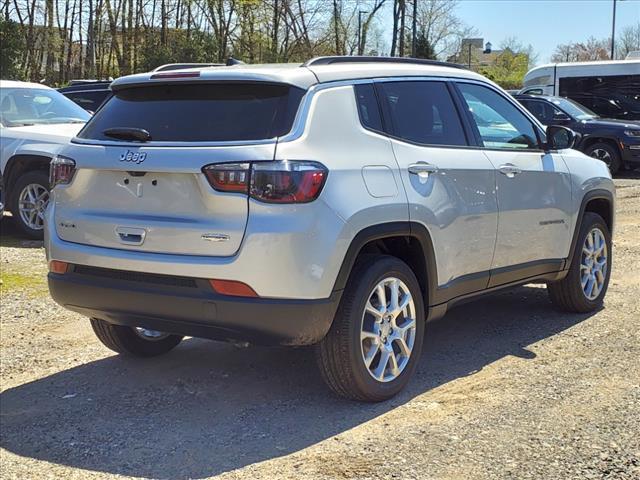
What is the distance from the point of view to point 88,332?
599 cm

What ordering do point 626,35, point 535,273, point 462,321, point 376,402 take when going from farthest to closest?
1. point 626,35
2. point 462,321
3. point 535,273
4. point 376,402

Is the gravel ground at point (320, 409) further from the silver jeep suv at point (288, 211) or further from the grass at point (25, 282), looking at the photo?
the grass at point (25, 282)

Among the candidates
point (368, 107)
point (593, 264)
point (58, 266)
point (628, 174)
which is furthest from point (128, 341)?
point (628, 174)

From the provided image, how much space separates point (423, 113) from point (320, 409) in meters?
1.85

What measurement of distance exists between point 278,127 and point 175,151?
1.71ft

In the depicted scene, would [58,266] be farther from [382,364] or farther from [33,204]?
[33,204]

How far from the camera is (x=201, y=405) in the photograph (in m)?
4.51

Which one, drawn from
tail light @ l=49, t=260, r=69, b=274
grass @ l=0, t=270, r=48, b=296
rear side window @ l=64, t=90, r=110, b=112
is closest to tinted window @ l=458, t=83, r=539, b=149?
tail light @ l=49, t=260, r=69, b=274

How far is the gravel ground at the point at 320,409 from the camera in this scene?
372 cm

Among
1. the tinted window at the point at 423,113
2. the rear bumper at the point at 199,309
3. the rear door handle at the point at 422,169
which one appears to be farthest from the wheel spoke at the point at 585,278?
the rear bumper at the point at 199,309

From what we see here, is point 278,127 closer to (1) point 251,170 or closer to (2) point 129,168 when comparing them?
(1) point 251,170

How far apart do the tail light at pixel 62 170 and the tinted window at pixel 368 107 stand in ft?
5.15

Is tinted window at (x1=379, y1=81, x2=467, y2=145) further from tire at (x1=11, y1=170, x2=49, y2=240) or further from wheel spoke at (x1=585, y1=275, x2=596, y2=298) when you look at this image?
tire at (x1=11, y1=170, x2=49, y2=240)

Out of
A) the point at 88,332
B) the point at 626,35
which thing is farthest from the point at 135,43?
the point at 626,35
